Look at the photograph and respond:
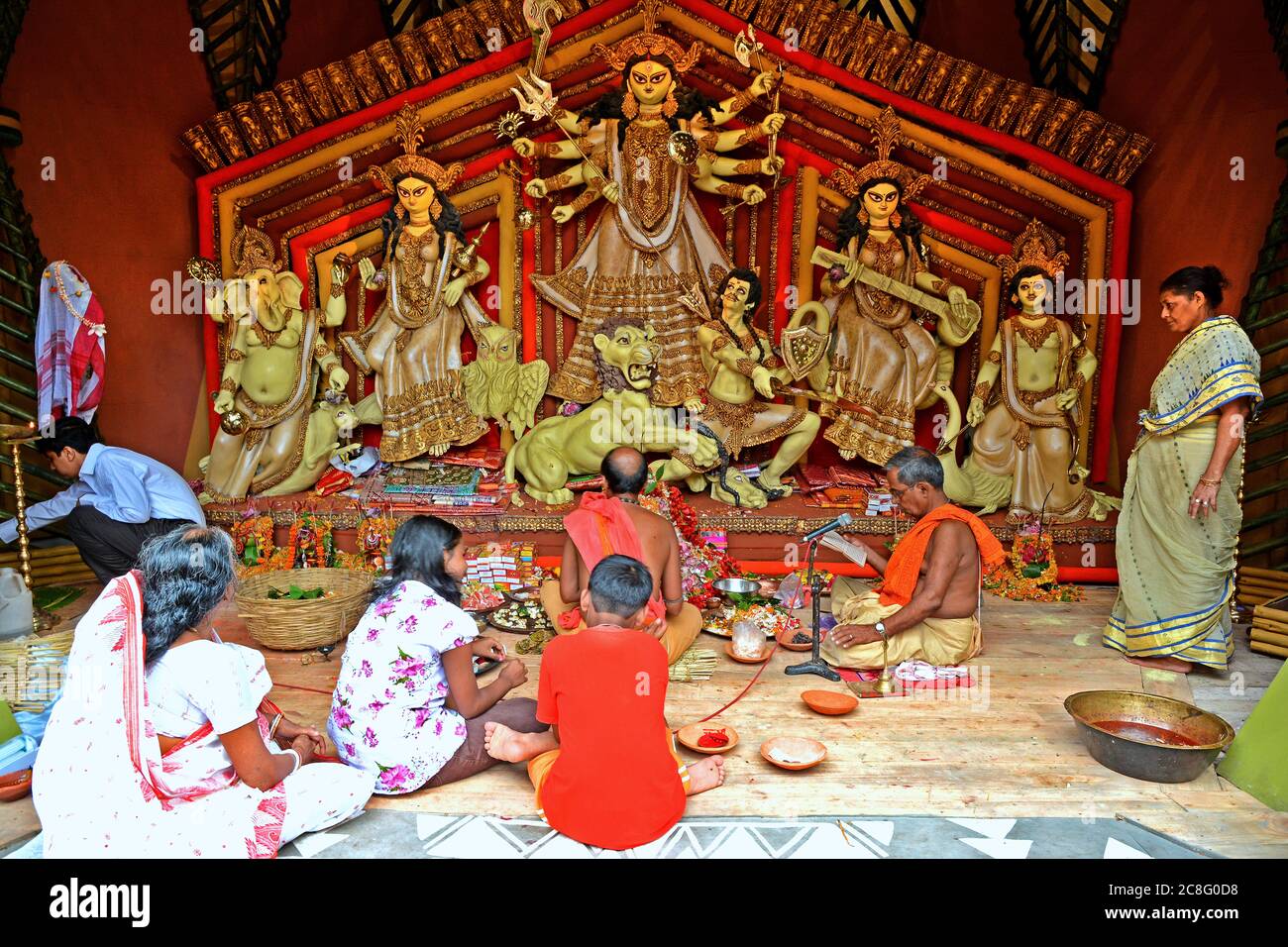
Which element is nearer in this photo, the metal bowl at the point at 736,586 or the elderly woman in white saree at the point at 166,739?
the elderly woman in white saree at the point at 166,739

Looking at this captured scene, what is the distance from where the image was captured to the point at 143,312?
7.42 metres

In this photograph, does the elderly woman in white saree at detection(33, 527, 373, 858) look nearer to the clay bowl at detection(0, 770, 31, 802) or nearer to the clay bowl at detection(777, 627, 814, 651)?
the clay bowl at detection(0, 770, 31, 802)

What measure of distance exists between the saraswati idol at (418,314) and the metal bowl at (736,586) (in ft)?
8.62

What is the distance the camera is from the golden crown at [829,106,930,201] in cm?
737

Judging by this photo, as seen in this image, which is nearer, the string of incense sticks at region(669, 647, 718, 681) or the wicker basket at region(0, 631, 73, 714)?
the wicker basket at region(0, 631, 73, 714)

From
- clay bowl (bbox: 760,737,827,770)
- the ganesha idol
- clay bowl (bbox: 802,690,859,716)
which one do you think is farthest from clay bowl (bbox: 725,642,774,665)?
the ganesha idol

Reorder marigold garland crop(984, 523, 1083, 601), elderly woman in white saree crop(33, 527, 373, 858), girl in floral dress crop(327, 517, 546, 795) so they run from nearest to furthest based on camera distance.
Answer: elderly woman in white saree crop(33, 527, 373, 858)
girl in floral dress crop(327, 517, 546, 795)
marigold garland crop(984, 523, 1083, 601)

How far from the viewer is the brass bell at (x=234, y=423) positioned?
23.6 feet

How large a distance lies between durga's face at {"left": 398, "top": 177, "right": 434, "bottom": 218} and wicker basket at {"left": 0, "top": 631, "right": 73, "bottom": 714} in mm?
4327

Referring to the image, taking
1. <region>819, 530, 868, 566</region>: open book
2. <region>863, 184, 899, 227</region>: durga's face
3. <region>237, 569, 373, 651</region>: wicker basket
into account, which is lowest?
<region>237, 569, 373, 651</region>: wicker basket

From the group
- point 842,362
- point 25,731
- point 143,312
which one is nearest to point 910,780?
point 25,731

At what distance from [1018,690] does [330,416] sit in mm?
5495

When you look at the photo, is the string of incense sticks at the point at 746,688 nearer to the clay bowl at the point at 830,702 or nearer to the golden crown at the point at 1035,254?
the clay bowl at the point at 830,702

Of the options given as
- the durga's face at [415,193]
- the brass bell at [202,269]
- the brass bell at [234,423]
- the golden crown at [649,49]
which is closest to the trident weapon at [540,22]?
the golden crown at [649,49]
